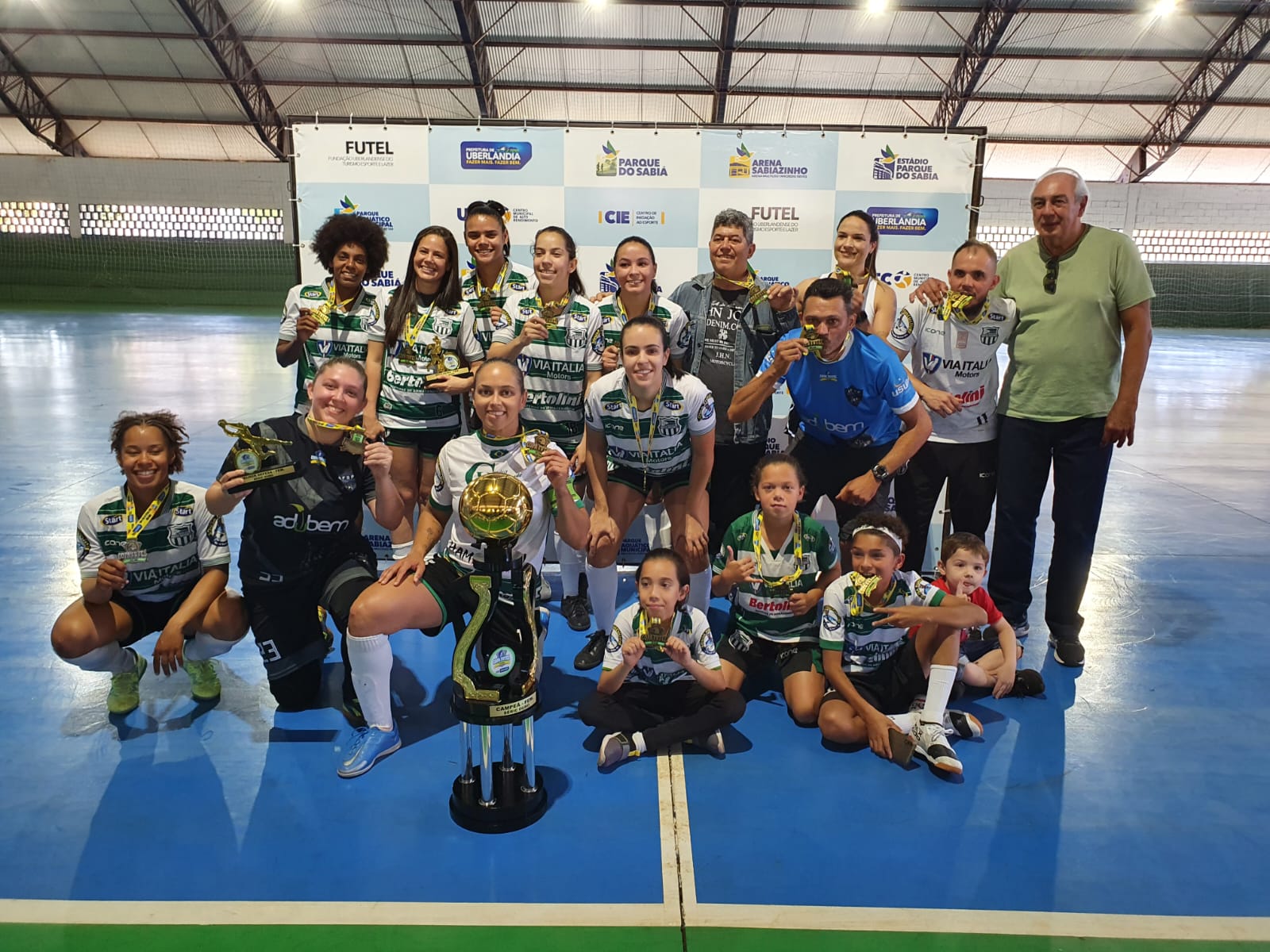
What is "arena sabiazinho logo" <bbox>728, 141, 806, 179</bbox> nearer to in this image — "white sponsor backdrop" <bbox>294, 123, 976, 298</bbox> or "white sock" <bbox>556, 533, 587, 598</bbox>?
"white sponsor backdrop" <bbox>294, 123, 976, 298</bbox>

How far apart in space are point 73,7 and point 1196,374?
24.0 meters

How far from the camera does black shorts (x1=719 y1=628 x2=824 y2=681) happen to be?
3.82 metres

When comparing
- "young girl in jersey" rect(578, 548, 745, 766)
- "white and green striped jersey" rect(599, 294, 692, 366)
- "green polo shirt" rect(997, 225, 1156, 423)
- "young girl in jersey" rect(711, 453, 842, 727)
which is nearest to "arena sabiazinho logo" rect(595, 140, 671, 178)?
"white and green striped jersey" rect(599, 294, 692, 366)

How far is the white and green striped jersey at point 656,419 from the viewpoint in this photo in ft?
13.0

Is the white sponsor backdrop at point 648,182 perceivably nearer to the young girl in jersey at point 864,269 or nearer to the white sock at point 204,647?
the young girl in jersey at point 864,269

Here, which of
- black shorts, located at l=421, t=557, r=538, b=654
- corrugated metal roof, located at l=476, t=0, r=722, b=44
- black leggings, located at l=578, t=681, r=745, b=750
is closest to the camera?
black shorts, located at l=421, t=557, r=538, b=654

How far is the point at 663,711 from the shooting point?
357 cm

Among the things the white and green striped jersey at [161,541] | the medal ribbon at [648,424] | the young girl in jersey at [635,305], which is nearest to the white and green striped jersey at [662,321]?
the young girl in jersey at [635,305]

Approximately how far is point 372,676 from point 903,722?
214 centimetres

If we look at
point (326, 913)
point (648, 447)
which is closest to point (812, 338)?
point (648, 447)

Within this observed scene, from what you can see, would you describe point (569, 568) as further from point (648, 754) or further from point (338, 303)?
point (338, 303)

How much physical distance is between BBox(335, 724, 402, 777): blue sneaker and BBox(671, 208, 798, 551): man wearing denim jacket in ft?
A: 6.92

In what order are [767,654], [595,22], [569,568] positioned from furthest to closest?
[595,22] → [569,568] → [767,654]

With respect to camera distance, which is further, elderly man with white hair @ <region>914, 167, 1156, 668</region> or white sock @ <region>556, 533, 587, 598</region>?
white sock @ <region>556, 533, 587, 598</region>
